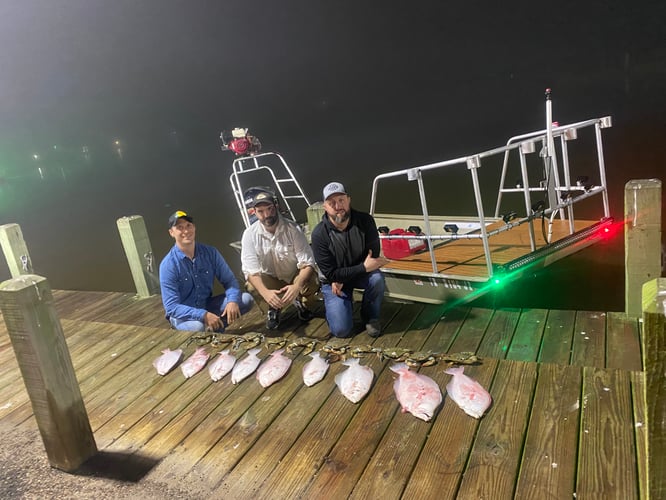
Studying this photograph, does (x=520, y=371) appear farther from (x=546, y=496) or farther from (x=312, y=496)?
(x=312, y=496)

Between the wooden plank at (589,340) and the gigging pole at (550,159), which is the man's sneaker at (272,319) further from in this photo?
the gigging pole at (550,159)

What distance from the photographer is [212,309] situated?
433 cm

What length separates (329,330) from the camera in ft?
13.4

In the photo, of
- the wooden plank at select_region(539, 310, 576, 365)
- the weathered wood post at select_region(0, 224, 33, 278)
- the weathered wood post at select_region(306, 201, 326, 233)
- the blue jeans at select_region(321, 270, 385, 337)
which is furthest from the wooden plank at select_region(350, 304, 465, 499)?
the weathered wood post at select_region(0, 224, 33, 278)

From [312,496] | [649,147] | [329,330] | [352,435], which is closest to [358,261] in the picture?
[329,330]

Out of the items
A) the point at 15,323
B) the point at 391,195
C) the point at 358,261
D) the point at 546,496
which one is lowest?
the point at 391,195

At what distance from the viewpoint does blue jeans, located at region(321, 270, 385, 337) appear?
12.5 ft

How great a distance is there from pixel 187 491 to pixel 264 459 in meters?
0.39

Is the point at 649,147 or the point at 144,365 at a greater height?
the point at 144,365

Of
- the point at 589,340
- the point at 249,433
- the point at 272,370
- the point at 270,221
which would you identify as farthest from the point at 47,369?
the point at 589,340

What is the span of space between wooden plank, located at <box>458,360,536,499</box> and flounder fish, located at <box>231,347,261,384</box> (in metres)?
1.62

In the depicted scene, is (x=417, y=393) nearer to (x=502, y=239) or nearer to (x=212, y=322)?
(x=212, y=322)

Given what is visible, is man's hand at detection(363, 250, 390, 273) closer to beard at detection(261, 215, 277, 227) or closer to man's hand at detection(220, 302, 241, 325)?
beard at detection(261, 215, 277, 227)

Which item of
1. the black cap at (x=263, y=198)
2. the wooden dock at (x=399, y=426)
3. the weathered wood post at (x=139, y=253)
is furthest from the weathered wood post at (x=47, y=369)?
the weathered wood post at (x=139, y=253)
